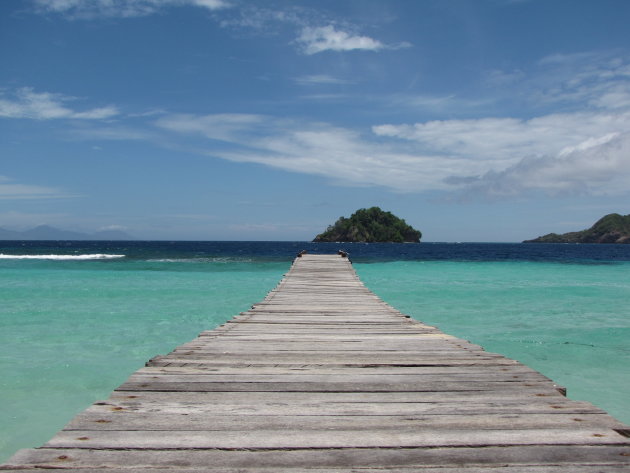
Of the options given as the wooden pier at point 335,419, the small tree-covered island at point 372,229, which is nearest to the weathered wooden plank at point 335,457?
the wooden pier at point 335,419

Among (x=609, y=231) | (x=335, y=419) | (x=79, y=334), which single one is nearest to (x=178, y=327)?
(x=79, y=334)

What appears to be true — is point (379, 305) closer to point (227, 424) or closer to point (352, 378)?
point (352, 378)

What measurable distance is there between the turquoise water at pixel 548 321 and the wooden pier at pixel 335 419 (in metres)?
3.99

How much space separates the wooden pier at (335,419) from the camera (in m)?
2.04

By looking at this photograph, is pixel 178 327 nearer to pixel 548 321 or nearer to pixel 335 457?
pixel 548 321

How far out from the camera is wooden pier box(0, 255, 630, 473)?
80.4 inches

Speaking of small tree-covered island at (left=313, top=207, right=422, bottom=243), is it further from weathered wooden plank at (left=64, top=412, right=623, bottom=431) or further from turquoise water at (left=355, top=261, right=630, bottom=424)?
weathered wooden plank at (left=64, top=412, right=623, bottom=431)

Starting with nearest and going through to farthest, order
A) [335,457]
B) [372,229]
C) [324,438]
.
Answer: [335,457] < [324,438] < [372,229]

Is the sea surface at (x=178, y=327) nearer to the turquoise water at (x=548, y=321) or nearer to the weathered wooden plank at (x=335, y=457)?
the turquoise water at (x=548, y=321)

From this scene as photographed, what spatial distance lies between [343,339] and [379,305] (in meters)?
3.27

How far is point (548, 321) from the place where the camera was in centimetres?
1218

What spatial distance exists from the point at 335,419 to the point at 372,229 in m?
129

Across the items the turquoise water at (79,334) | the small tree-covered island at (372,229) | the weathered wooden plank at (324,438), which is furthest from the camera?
the small tree-covered island at (372,229)

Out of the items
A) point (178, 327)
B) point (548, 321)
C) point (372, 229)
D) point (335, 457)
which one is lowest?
point (178, 327)
